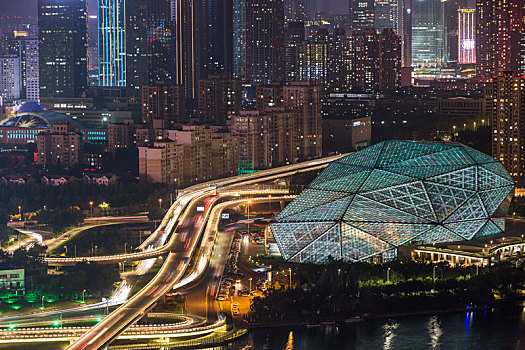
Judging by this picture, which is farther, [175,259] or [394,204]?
[394,204]

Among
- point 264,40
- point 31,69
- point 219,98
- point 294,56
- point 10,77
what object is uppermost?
point 264,40

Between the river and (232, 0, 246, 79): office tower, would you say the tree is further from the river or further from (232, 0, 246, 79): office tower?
(232, 0, 246, 79): office tower

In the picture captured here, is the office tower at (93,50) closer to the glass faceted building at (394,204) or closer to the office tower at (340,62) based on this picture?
the office tower at (340,62)

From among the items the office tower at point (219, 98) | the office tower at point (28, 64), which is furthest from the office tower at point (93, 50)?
the office tower at point (219, 98)

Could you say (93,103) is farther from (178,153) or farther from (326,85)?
Result: (178,153)

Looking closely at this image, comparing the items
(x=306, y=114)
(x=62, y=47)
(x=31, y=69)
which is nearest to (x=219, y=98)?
(x=306, y=114)

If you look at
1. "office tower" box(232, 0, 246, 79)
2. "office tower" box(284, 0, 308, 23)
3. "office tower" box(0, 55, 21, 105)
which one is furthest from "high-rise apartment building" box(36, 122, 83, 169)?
"office tower" box(284, 0, 308, 23)

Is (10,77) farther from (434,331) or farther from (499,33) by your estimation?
(434,331)
